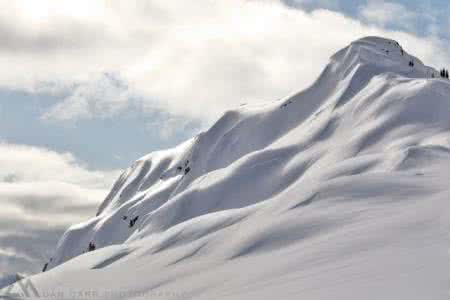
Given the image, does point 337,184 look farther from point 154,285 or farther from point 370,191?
point 154,285

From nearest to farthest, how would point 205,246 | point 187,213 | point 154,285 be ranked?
point 154,285 → point 205,246 → point 187,213

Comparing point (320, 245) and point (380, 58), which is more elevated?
point (380, 58)

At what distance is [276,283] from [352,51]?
338 feet

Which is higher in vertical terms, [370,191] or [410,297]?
[370,191]

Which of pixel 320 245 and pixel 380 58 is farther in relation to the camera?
pixel 380 58

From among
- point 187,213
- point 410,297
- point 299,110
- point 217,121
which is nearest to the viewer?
point 410,297

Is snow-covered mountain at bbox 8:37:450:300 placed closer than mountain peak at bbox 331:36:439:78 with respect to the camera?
Yes

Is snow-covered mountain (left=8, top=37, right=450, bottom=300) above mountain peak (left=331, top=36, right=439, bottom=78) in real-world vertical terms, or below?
below

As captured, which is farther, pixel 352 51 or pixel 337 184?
pixel 352 51

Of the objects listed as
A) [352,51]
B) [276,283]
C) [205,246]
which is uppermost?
[352,51]

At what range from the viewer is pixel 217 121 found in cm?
13625

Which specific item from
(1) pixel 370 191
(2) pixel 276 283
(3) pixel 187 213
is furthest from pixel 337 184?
(3) pixel 187 213

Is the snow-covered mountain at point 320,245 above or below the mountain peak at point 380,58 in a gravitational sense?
below

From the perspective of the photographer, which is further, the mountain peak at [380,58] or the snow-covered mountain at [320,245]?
the mountain peak at [380,58]
